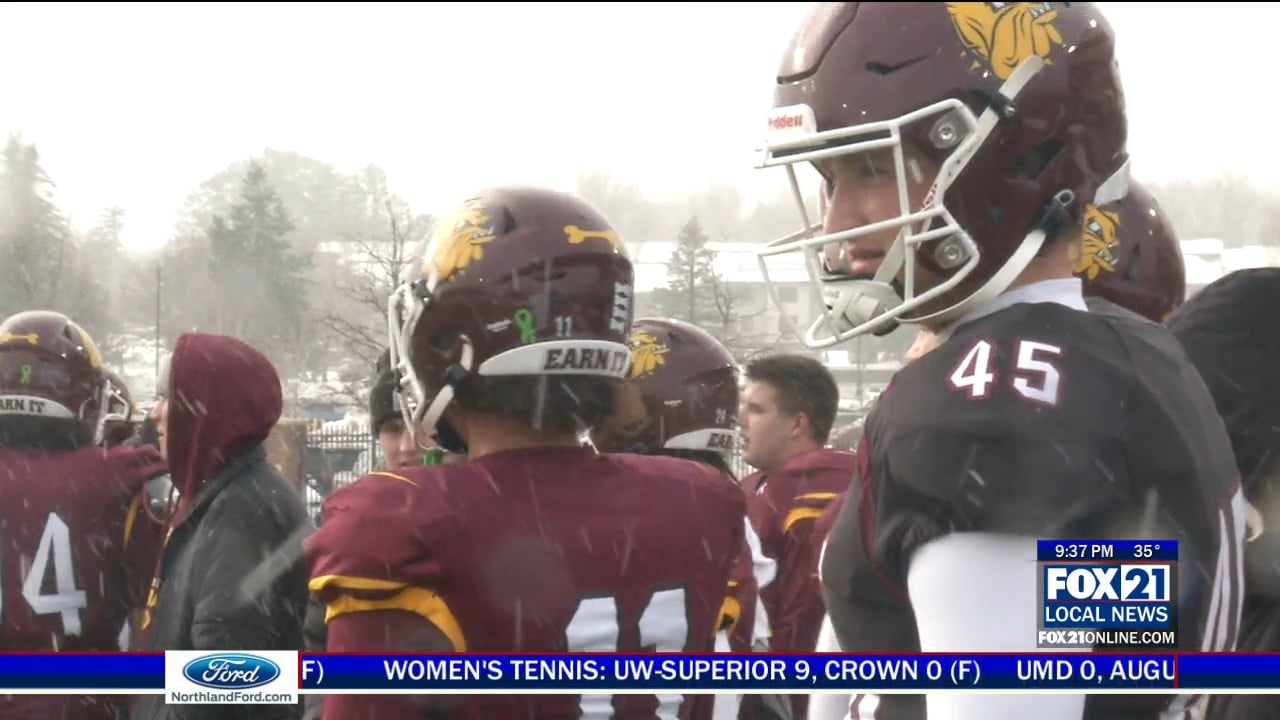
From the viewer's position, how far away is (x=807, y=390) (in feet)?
14.2

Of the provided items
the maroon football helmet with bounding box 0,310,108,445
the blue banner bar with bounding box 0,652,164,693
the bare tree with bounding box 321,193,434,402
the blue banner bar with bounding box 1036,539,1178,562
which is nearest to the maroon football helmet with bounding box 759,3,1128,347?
the blue banner bar with bounding box 1036,539,1178,562

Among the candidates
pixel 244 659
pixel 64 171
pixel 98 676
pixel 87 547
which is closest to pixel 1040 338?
pixel 244 659

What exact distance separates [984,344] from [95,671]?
213 cm

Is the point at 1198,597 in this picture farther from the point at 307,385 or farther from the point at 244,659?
the point at 307,385

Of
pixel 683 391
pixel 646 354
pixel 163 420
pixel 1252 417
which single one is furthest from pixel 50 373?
pixel 1252 417

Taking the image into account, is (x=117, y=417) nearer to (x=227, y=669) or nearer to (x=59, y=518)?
(x=59, y=518)

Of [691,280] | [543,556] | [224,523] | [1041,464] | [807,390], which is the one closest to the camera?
[1041,464]

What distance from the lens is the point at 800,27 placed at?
1.75m

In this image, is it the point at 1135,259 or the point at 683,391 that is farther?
the point at 683,391

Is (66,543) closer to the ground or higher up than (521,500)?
closer to the ground

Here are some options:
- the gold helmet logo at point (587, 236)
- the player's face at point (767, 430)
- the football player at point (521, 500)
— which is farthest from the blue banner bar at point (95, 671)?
the player's face at point (767, 430)

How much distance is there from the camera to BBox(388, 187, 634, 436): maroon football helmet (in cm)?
193

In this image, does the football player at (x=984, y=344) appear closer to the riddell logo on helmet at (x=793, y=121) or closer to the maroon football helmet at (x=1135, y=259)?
the riddell logo on helmet at (x=793, y=121)

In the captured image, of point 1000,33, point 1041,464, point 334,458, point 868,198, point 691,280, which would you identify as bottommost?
point 334,458
